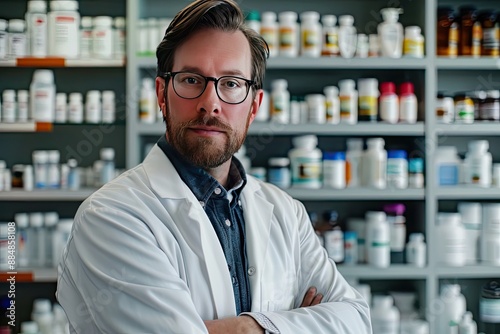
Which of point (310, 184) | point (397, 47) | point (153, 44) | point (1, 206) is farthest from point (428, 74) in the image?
point (1, 206)

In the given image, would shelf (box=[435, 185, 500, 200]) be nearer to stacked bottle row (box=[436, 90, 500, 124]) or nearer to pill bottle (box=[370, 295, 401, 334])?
stacked bottle row (box=[436, 90, 500, 124])

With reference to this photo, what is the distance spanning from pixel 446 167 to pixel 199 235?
5.61 ft

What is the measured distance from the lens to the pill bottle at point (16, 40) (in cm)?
275

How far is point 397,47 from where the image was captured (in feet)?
9.09

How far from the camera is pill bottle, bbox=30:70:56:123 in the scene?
275cm

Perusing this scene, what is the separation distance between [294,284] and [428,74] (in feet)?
4.76

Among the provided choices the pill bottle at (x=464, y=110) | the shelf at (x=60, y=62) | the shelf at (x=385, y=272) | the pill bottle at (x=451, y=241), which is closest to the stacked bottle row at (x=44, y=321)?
the shelf at (x=60, y=62)

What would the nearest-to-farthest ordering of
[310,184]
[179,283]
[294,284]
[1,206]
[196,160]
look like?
[179,283] → [196,160] → [294,284] → [310,184] → [1,206]

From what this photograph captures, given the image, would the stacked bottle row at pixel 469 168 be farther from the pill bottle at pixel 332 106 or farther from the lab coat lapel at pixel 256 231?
the lab coat lapel at pixel 256 231

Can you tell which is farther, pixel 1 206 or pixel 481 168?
pixel 1 206

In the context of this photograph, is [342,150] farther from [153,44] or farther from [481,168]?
[153,44]

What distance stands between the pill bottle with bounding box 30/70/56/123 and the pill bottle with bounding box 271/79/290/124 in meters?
0.95

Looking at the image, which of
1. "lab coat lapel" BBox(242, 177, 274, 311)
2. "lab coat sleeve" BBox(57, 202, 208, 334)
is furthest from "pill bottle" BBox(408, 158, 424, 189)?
"lab coat sleeve" BBox(57, 202, 208, 334)

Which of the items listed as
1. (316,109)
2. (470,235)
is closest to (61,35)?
(316,109)
